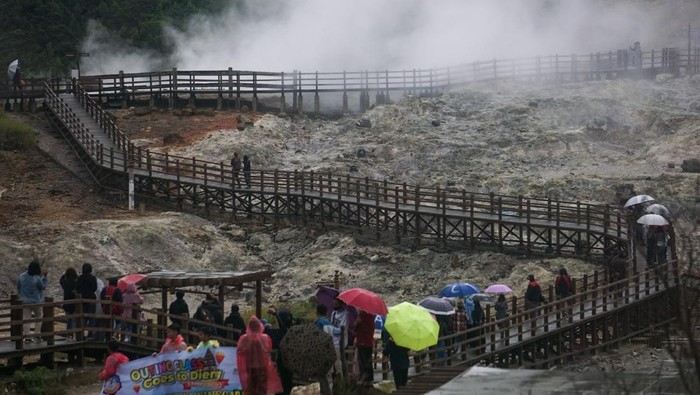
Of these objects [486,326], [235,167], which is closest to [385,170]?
[235,167]

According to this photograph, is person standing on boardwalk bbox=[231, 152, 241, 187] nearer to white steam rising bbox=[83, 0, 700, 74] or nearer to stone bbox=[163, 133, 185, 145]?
stone bbox=[163, 133, 185, 145]

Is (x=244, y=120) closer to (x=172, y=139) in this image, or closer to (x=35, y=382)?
(x=172, y=139)

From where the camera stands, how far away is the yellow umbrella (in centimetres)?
2000

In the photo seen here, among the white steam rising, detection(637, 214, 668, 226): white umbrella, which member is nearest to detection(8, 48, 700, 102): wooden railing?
the white steam rising

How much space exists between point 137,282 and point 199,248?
49.7 feet

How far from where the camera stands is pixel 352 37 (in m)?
65.2

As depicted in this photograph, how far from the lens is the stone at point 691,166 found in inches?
1740

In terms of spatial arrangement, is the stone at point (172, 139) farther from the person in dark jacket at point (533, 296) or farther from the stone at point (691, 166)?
the person in dark jacket at point (533, 296)

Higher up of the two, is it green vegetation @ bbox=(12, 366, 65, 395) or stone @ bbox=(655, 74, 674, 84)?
stone @ bbox=(655, 74, 674, 84)

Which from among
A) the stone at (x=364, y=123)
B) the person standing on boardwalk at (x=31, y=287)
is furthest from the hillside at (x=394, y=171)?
the person standing on boardwalk at (x=31, y=287)

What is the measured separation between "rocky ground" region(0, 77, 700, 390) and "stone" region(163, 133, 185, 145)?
8 cm

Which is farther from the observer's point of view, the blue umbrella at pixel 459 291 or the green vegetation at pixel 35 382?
the blue umbrella at pixel 459 291

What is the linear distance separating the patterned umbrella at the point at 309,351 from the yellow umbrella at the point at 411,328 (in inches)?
64.3

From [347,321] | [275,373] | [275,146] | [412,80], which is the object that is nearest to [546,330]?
[347,321]
